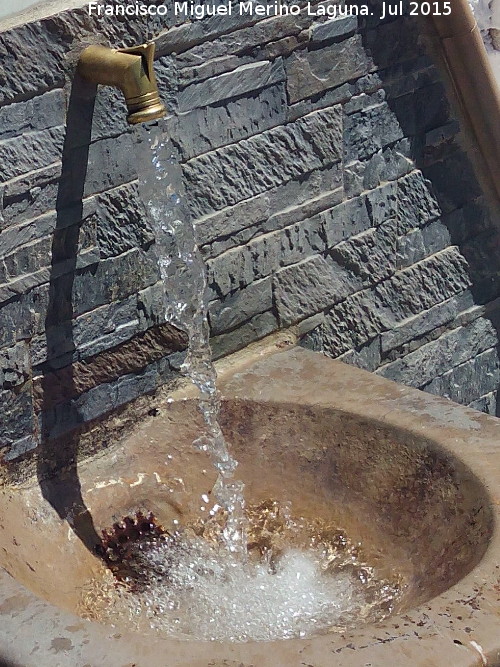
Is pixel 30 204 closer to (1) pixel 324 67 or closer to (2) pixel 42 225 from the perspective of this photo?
(2) pixel 42 225

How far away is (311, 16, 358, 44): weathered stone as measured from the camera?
195cm

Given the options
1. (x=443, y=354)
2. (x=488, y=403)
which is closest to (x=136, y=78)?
(x=443, y=354)

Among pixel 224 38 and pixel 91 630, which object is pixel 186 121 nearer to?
pixel 224 38

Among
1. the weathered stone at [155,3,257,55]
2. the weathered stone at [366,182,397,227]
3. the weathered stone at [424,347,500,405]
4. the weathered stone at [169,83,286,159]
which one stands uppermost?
the weathered stone at [155,3,257,55]

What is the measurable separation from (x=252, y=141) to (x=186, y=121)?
16 cm

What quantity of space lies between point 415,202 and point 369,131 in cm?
22

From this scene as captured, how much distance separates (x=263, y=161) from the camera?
1.93 metres

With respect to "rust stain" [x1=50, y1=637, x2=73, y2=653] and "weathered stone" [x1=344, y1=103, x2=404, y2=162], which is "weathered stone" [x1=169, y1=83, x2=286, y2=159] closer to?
"weathered stone" [x1=344, y1=103, x2=404, y2=162]

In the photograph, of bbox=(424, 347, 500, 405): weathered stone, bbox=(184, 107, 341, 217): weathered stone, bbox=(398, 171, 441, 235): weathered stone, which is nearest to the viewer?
bbox=(184, 107, 341, 217): weathered stone

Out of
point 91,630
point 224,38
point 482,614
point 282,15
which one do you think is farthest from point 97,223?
point 482,614

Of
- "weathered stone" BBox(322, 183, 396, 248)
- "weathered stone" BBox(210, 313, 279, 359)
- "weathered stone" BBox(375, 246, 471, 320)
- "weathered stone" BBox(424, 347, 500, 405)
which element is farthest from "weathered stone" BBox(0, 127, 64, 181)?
"weathered stone" BBox(424, 347, 500, 405)

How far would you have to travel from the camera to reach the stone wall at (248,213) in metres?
1.65

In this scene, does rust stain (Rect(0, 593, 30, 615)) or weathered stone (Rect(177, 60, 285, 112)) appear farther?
weathered stone (Rect(177, 60, 285, 112))

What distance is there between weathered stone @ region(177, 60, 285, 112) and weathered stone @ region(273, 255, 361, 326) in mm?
375
